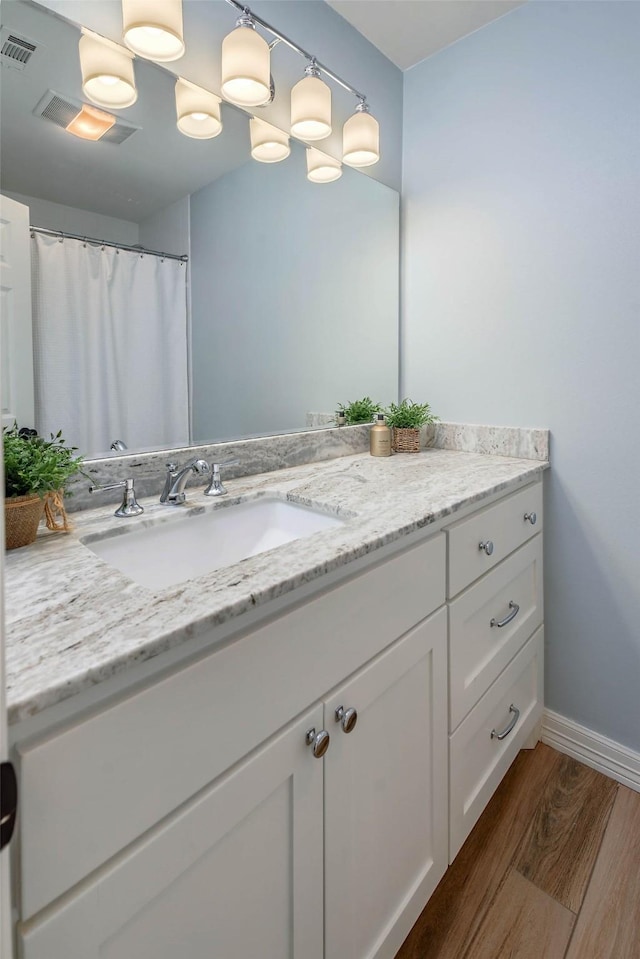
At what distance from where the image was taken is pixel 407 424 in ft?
5.99

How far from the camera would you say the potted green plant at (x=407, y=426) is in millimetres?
1809

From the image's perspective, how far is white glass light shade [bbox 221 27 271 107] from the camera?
4.00ft

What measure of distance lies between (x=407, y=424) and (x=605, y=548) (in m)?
0.74

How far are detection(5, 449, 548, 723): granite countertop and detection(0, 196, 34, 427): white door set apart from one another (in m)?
0.25

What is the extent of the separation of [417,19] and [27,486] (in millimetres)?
1882

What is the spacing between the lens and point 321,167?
1646mm

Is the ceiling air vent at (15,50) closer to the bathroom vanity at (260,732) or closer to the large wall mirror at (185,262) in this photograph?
the large wall mirror at (185,262)

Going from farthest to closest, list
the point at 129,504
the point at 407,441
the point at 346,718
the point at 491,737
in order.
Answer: the point at 407,441
the point at 491,737
the point at 129,504
the point at 346,718

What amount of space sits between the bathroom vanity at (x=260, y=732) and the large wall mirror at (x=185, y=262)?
30 centimetres

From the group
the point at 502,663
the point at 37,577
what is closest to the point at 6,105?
the point at 37,577

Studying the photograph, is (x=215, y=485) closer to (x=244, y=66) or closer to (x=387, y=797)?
(x=387, y=797)

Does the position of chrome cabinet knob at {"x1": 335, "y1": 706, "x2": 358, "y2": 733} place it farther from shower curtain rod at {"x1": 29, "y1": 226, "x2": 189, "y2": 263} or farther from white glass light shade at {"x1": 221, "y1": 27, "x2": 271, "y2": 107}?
white glass light shade at {"x1": 221, "y1": 27, "x2": 271, "y2": 107}

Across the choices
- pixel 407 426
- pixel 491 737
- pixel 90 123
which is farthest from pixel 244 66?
pixel 491 737

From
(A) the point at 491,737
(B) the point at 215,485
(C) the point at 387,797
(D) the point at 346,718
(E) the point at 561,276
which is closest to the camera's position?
(D) the point at 346,718
